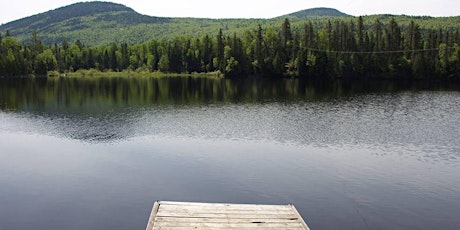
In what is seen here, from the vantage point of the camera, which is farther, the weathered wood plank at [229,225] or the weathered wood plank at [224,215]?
the weathered wood plank at [224,215]

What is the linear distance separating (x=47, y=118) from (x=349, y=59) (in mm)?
117727

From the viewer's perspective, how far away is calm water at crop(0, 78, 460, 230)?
24.0 meters

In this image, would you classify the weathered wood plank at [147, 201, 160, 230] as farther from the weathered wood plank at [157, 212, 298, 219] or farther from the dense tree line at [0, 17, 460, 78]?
the dense tree line at [0, 17, 460, 78]

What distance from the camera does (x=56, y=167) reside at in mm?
32531

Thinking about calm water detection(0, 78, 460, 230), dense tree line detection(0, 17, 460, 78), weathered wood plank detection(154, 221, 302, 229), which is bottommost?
calm water detection(0, 78, 460, 230)

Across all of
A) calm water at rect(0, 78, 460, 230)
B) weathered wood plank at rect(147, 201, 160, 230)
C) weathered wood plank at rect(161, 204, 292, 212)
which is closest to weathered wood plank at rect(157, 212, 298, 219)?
weathered wood plank at rect(147, 201, 160, 230)

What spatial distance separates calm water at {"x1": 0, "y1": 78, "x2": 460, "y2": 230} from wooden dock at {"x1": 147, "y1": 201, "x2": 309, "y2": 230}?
10.5ft

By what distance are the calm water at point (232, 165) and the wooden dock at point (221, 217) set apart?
10.5ft

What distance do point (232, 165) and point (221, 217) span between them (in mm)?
13985

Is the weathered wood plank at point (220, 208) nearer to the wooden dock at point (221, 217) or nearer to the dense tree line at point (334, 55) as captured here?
the wooden dock at point (221, 217)

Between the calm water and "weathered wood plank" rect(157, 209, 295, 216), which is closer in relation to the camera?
"weathered wood plank" rect(157, 209, 295, 216)

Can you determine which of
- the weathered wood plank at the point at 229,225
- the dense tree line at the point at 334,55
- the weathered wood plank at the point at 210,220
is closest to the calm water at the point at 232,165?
the weathered wood plank at the point at 210,220

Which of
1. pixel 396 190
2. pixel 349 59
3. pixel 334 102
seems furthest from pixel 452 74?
pixel 396 190

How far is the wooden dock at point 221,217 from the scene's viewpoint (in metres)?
18.0
